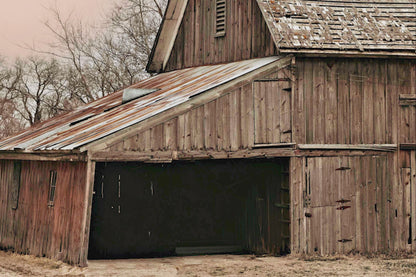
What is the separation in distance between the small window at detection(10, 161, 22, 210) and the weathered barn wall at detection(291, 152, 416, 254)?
8.00 meters

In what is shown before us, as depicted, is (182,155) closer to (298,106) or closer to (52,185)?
(298,106)

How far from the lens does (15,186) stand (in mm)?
20375

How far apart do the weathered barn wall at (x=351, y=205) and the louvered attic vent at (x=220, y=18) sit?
558 centimetres

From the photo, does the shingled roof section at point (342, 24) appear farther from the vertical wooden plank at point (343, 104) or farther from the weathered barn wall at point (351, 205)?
the weathered barn wall at point (351, 205)

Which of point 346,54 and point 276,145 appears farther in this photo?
point 346,54

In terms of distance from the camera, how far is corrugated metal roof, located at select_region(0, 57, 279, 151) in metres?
16.3

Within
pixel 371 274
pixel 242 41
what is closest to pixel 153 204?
pixel 242 41

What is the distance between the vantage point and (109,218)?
1898cm

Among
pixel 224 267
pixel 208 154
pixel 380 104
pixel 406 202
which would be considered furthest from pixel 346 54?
pixel 224 267

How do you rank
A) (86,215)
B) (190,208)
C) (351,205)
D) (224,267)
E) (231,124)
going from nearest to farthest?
(86,215), (224,267), (231,124), (351,205), (190,208)

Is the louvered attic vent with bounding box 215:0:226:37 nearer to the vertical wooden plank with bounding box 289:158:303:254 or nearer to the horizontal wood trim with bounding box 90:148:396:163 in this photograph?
the horizontal wood trim with bounding box 90:148:396:163

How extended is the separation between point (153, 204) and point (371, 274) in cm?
682

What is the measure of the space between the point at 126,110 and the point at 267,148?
3.96 metres

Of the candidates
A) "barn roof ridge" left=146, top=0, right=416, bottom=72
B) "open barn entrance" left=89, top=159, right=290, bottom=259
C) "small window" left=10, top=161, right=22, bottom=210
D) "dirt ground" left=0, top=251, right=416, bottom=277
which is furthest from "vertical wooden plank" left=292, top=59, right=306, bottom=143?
"small window" left=10, top=161, right=22, bottom=210
